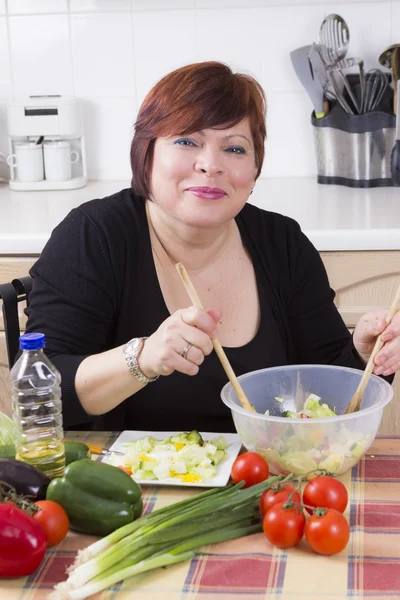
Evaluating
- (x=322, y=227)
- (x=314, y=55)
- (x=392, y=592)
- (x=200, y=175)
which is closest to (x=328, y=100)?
(x=314, y=55)

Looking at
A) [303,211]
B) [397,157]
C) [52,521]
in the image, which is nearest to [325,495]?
[52,521]

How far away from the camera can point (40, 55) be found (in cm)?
288

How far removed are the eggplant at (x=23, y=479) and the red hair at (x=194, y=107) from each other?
0.67m

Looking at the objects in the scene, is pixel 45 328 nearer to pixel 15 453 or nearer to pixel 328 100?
pixel 15 453

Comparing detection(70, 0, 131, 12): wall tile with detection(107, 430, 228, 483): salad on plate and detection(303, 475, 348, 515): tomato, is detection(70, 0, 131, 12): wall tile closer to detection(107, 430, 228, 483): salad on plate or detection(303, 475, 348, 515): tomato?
detection(107, 430, 228, 483): salad on plate

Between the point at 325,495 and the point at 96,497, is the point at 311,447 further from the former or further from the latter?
the point at 96,497

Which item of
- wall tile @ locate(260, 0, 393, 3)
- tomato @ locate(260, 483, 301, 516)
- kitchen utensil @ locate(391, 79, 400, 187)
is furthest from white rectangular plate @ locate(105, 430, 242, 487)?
wall tile @ locate(260, 0, 393, 3)

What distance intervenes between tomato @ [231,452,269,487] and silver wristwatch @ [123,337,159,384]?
0.74 feet

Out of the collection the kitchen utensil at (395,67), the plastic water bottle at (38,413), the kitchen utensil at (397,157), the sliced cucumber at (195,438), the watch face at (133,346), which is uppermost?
the kitchen utensil at (395,67)

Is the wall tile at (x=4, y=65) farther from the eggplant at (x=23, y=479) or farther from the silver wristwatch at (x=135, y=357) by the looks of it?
the eggplant at (x=23, y=479)

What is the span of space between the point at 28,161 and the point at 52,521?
6.28 ft

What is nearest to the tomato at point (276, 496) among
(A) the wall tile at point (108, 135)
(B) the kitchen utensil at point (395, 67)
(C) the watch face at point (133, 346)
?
(C) the watch face at point (133, 346)

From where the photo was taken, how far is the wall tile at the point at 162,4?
277 cm

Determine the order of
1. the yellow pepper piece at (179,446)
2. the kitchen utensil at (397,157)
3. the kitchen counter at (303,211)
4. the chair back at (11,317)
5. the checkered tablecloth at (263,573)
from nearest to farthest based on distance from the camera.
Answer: the checkered tablecloth at (263,573) → the yellow pepper piece at (179,446) → the chair back at (11,317) → the kitchen counter at (303,211) → the kitchen utensil at (397,157)
